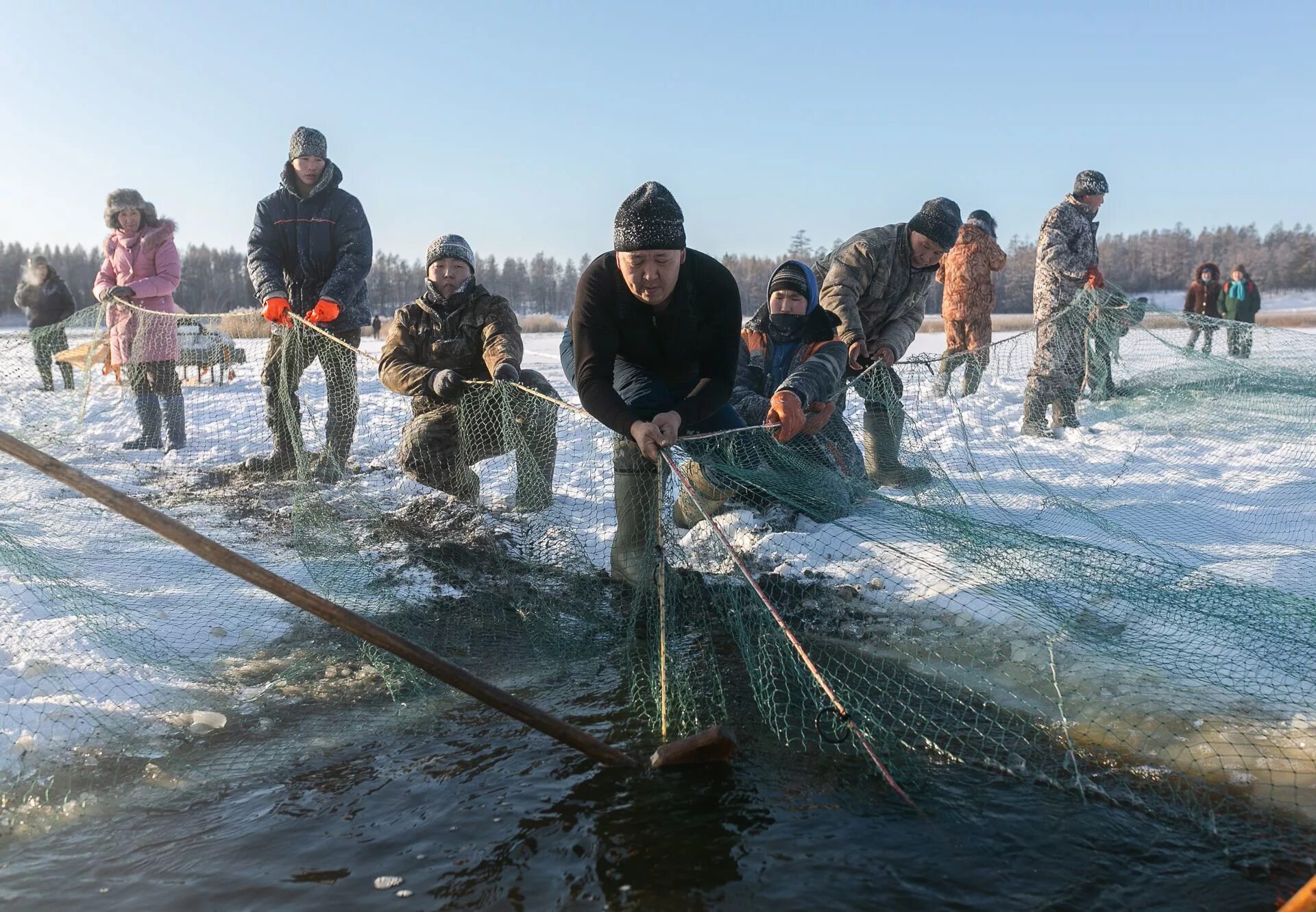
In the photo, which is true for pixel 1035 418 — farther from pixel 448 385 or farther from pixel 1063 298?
pixel 448 385

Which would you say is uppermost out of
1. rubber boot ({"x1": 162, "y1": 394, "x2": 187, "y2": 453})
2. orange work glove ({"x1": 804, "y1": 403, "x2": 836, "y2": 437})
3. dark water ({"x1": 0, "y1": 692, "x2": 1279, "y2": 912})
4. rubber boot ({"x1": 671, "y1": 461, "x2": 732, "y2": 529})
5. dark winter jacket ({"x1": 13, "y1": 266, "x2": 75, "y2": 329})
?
dark winter jacket ({"x1": 13, "y1": 266, "x2": 75, "y2": 329})

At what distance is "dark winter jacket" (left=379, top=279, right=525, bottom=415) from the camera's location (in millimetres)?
5742

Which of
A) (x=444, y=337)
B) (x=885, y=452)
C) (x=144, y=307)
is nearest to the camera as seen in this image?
(x=444, y=337)

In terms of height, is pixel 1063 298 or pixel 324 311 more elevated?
pixel 1063 298

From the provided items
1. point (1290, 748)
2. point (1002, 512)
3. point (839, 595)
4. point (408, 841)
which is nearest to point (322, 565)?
point (408, 841)

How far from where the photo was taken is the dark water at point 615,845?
2.54 metres

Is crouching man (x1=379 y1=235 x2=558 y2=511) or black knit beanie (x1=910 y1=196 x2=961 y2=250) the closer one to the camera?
crouching man (x1=379 y1=235 x2=558 y2=511)

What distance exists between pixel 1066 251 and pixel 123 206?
7.63 m

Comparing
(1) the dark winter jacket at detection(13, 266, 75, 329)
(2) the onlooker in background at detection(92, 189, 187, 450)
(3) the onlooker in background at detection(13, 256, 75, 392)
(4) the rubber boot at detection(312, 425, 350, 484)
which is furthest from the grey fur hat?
(1) the dark winter jacket at detection(13, 266, 75, 329)

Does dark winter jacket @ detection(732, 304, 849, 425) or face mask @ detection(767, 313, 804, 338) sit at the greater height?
face mask @ detection(767, 313, 804, 338)

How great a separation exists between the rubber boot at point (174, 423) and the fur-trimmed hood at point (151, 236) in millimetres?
1264

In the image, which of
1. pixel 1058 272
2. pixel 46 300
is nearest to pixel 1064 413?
pixel 1058 272

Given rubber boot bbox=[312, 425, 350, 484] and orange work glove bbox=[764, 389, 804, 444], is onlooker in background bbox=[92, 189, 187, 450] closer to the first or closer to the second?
Result: rubber boot bbox=[312, 425, 350, 484]

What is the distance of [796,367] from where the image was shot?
5133 millimetres
